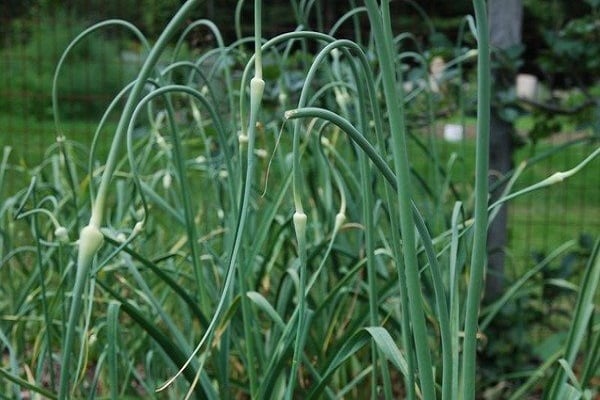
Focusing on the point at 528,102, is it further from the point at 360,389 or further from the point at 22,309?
the point at 22,309

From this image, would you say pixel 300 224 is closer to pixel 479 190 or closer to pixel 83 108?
pixel 479 190

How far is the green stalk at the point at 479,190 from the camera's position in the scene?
1055 millimetres

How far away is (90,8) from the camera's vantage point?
448cm

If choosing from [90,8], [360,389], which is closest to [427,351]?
[360,389]

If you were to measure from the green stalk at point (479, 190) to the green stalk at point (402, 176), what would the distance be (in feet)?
0.24

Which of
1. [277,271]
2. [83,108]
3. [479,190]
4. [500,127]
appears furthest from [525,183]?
[479,190]

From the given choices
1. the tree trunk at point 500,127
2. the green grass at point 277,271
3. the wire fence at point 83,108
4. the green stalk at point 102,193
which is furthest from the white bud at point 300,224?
the wire fence at point 83,108

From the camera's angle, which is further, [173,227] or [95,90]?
[95,90]

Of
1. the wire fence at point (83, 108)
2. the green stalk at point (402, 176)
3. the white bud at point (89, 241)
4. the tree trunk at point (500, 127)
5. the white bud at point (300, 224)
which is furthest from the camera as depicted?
the wire fence at point (83, 108)

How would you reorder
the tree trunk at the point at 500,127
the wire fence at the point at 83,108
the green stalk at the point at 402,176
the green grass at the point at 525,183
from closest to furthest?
the green stalk at the point at 402,176 → the tree trunk at the point at 500,127 → the wire fence at the point at 83,108 → the green grass at the point at 525,183

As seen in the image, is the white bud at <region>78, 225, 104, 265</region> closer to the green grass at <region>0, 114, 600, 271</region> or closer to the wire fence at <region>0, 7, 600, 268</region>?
the wire fence at <region>0, 7, 600, 268</region>

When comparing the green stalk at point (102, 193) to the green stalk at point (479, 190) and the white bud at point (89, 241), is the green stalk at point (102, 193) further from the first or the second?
the green stalk at point (479, 190)

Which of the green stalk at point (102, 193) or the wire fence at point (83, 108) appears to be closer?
the green stalk at point (102, 193)

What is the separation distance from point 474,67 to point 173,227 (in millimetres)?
1053
